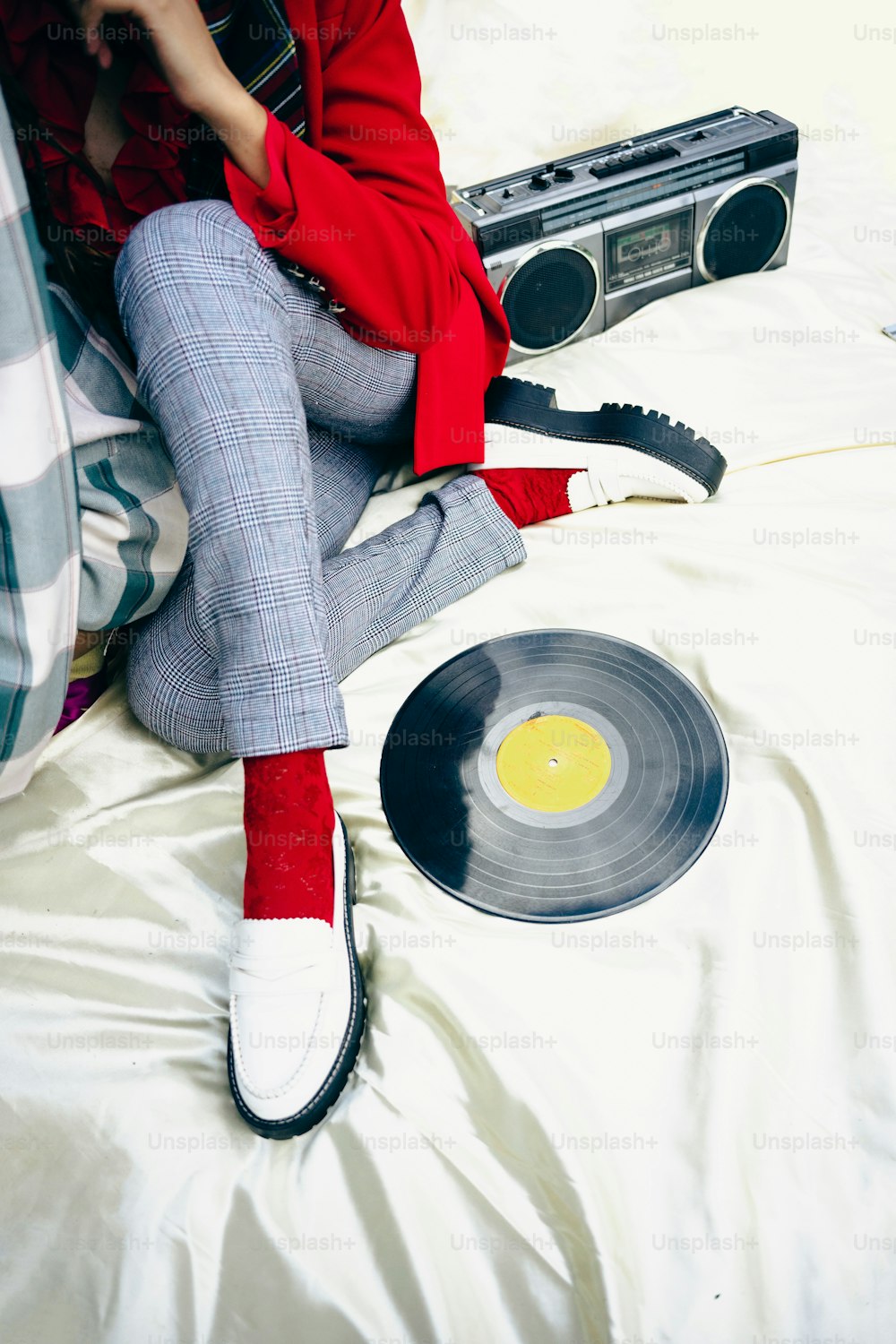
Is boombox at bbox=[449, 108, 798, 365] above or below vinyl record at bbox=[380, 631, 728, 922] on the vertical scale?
above

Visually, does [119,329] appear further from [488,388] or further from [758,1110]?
[758,1110]

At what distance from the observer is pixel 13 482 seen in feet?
2.11

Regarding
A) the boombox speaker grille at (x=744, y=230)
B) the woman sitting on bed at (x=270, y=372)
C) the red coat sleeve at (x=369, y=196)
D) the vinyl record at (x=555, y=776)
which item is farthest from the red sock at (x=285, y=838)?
the boombox speaker grille at (x=744, y=230)

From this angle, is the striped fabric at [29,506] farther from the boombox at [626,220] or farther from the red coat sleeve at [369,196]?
the boombox at [626,220]

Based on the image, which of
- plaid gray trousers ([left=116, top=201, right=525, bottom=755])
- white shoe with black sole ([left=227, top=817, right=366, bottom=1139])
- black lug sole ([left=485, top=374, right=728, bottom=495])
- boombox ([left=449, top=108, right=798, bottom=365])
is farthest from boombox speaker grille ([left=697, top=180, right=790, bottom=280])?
white shoe with black sole ([left=227, top=817, right=366, bottom=1139])

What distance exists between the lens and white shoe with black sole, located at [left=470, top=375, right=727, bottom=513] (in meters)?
0.93

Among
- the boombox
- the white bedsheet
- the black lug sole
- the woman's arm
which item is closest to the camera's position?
the white bedsheet

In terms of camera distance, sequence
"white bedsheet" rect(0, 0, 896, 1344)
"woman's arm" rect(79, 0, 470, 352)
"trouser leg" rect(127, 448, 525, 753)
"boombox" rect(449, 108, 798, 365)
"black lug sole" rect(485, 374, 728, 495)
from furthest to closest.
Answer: "boombox" rect(449, 108, 798, 365) → "black lug sole" rect(485, 374, 728, 495) → "trouser leg" rect(127, 448, 525, 753) → "woman's arm" rect(79, 0, 470, 352) → "white bedsheet" rect(0, 0, 896, 1344)

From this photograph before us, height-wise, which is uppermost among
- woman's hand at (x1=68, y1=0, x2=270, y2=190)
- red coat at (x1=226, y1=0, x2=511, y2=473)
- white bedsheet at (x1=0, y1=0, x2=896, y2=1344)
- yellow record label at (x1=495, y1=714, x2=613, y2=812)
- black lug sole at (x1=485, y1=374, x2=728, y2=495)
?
woman's hand at (x1=68, y1=0, x2=270, y2=190)

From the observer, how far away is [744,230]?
3.80 feet

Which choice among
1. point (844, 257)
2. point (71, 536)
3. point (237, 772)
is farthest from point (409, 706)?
point (844, 257)

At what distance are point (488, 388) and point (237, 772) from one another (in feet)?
1.50

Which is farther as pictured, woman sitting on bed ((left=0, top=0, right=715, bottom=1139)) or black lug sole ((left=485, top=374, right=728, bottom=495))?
black lug sole ((left=485, top=374, right=728, bottom=495))

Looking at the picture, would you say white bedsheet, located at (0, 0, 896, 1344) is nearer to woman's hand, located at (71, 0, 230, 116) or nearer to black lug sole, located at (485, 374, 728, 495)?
black lug sole, located at (485, 374, 728, 495)
